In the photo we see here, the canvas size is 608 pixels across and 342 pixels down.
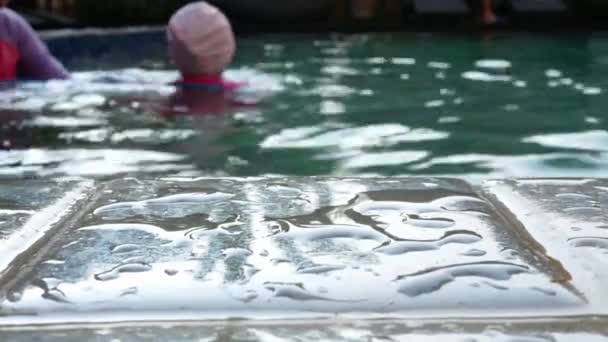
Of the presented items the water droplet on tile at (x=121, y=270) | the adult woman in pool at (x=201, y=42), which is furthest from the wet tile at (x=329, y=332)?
the adult woman in pool at (x=201, y=42)

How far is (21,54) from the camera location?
188 inches

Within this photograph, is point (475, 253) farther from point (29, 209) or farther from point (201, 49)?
point (201, 49)

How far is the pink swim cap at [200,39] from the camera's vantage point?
468cm

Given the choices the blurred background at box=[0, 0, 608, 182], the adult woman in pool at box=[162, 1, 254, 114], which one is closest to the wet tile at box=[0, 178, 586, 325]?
the blurred background at box=[0, 0, 608, 182]

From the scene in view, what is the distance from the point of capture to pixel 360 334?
83 centimetres

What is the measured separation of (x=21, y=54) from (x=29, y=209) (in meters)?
3.76

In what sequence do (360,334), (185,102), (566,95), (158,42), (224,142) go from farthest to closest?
(158,42), (566,95), (185,102), (224,142), (360,334)

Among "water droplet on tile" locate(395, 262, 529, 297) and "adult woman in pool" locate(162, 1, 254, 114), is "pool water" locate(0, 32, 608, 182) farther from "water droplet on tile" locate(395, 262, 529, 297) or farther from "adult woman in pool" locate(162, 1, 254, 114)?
"water droplet on tile" locate(395, 262, 529, 297)

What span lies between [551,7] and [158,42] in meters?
5.60

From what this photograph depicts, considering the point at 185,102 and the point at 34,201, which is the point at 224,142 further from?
the point at 34,201

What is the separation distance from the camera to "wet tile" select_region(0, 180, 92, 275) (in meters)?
1.12

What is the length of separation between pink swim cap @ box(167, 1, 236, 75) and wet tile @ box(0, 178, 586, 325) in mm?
3335

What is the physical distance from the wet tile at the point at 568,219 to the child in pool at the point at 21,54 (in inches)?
149

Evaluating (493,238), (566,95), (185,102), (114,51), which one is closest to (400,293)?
(493,238)
